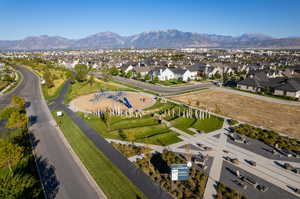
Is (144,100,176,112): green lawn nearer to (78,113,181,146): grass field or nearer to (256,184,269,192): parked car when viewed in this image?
(78,113,181,146): grass field

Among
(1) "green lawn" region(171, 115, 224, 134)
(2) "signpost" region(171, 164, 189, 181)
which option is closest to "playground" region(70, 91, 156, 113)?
(1) "green lawn" region(171, 115, 224, 134)

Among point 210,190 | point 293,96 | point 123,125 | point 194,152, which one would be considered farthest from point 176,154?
point 293,96

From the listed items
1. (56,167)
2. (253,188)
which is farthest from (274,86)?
(56,167)

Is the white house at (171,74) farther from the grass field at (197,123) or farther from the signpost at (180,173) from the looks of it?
the signpost at (180,173)

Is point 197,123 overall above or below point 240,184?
above

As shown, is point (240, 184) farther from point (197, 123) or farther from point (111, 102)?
point (111, 102)

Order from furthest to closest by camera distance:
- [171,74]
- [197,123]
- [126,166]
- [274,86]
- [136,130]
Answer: [171,74]
[274,86]
[197,123]
[136,130]
[126,166]

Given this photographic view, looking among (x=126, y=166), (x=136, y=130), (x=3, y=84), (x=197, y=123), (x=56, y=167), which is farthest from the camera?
(x=3, y=84)
